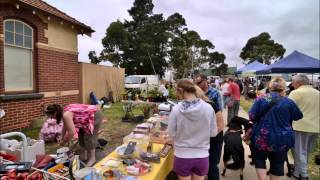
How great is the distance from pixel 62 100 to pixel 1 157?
28.7ft

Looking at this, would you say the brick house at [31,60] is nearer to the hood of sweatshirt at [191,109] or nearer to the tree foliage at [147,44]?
the hood of sweatshirt at [191,109]

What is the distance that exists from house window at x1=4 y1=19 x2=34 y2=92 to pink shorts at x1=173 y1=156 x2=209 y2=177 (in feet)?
22.8

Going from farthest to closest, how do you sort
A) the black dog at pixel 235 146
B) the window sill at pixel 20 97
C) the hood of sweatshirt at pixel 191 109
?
the window sill at pixel 20 97
the black dog at pixel 235 146
the hood of sweatshirt at pixel 191 109

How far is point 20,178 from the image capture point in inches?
99.9

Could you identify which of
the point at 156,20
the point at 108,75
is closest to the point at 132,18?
the point at 156,20

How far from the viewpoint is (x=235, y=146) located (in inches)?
214

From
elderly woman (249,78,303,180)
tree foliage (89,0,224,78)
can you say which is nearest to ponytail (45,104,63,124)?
elderly woman (249,78,303,180)

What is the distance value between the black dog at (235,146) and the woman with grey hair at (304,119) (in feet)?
2.99

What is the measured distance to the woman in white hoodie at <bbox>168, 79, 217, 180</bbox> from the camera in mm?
3311

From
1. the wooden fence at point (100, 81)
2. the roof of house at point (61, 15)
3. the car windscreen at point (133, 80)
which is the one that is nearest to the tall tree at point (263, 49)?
the car windscreen at point (133, 80)

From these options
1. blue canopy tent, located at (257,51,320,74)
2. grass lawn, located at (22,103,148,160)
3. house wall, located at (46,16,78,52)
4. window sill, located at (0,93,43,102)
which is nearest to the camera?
grass lawn, located at (22,103,148,160)

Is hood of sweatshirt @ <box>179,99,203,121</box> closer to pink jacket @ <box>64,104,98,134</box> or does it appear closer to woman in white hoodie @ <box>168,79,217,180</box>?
woman in white hoodie @ <box>168,79,217,180</box>

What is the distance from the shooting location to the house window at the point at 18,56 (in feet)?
28.7

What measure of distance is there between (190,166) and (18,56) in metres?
7.59
